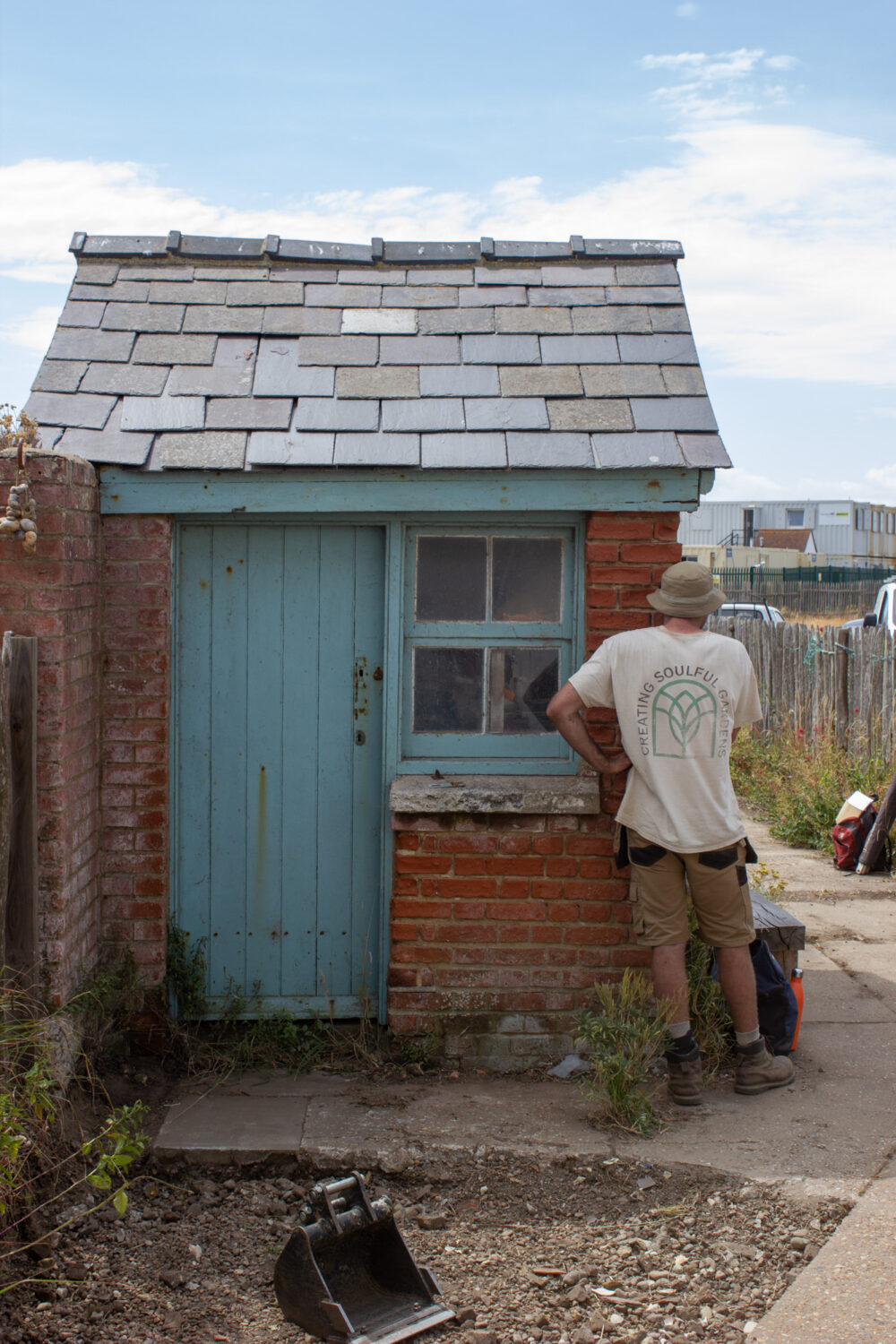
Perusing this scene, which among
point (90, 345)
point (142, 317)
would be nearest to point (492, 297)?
point (142, 317)

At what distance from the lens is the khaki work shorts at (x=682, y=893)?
439cm

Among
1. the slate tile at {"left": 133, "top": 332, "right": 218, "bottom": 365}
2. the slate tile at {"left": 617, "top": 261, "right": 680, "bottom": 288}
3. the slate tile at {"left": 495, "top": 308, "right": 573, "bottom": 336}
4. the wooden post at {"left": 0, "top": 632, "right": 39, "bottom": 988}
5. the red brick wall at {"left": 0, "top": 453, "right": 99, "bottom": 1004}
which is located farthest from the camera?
the slate tile at {"left": 617, "top": 261, "right": 680, "bottom": 288}

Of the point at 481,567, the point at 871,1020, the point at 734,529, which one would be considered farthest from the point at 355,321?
the point at 734,529

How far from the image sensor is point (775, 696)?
12.1 metres

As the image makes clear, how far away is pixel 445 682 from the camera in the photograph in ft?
15.9

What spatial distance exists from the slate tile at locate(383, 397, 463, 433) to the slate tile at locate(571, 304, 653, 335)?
0.79 meters

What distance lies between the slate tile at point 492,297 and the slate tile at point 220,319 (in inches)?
36.8

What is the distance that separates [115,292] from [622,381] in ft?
7.63

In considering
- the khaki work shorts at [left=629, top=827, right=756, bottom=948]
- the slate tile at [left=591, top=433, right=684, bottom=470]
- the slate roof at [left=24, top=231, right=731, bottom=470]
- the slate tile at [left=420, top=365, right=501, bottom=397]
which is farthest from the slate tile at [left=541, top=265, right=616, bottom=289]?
the khaki work shorts at [left=629, top=827, right=756, bottom=948]

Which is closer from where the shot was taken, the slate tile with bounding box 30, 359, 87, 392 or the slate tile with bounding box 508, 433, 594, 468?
the slate tile with bounding box 508, 433, 594, 468

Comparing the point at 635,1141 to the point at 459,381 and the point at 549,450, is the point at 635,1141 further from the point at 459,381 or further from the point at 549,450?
the point at 459,381

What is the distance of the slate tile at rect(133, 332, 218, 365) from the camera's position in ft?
16.0

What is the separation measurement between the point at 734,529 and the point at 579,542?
1920 inches

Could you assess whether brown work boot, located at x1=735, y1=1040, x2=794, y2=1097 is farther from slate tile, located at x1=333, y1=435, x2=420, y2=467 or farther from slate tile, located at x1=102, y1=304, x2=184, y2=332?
slate tile, located at x1=102, y1=304, x2=184, y2=332
